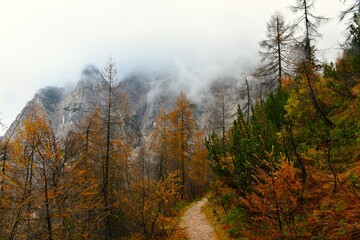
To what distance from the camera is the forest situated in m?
6.20

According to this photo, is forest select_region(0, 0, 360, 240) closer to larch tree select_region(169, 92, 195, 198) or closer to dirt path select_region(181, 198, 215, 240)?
dirt path select_region(181, 198, 215, 240)

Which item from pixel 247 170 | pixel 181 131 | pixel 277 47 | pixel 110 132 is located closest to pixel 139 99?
pixel 181 131

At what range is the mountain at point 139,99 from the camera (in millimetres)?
82581

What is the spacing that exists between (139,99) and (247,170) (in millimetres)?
100250

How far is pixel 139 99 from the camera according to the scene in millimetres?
107188

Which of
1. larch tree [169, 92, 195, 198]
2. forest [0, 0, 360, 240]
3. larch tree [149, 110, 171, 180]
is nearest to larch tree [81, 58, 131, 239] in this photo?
forest [0, 0, 360, 240]

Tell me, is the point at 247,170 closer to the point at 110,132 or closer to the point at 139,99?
the point at 110,132

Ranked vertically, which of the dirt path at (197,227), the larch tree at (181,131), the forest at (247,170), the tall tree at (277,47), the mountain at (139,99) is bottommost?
the dirt path at (197,227)

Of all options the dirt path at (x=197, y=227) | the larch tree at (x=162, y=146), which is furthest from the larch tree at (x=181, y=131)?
the dirt path at (x=197, y=227)

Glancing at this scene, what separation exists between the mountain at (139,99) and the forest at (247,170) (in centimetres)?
6121

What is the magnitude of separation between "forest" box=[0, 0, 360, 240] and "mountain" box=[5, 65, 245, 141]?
61.2 metres

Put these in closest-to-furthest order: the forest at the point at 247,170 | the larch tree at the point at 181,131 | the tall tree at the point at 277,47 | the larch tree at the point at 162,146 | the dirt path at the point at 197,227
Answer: the forest at the point at 247,170
the dirt path at the point at 197,227
the tall tree at the point at 277,47
the larch tree at the point at 162,146
the larch tree at the point at 181,131

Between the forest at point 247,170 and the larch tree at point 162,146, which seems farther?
the larch tree at point 162,146

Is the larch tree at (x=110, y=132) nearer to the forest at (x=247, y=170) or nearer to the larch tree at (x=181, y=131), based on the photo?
the forest at (x=247, y=170)
